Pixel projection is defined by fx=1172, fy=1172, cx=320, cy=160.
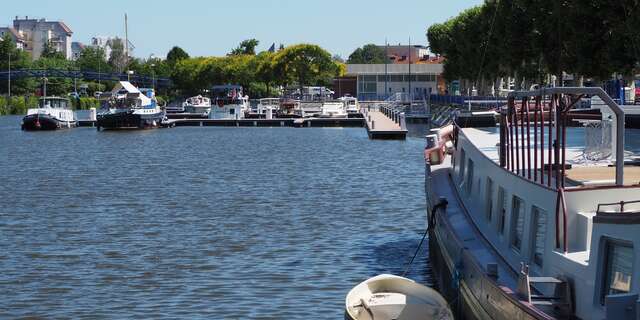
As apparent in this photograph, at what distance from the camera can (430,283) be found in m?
25.9

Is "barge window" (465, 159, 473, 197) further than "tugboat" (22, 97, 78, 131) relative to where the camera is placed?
No

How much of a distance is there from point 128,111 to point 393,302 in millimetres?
99432

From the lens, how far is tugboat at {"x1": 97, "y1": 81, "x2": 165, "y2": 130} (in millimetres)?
113625

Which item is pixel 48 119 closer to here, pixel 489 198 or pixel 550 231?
pixel 489 198

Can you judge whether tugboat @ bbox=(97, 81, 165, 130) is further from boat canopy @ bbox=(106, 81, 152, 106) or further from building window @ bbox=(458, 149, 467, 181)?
building window @ bbox=(458, 149, 467, 181)

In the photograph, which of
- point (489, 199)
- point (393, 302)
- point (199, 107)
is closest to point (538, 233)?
point (393, 302)

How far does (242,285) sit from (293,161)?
1665 inches

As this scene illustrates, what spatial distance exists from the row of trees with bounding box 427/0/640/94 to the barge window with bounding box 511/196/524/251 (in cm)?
1819

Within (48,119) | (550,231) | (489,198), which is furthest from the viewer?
Answer: (48,119)

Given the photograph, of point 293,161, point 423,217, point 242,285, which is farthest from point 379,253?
point 293,161

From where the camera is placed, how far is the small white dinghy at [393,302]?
59.5ft

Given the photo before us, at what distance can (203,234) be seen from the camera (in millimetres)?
33625

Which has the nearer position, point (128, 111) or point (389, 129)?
point (389, 129)

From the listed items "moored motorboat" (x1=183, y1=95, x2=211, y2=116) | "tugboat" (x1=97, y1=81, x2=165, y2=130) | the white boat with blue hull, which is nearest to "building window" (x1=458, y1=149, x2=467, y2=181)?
the white boat with blue hull
